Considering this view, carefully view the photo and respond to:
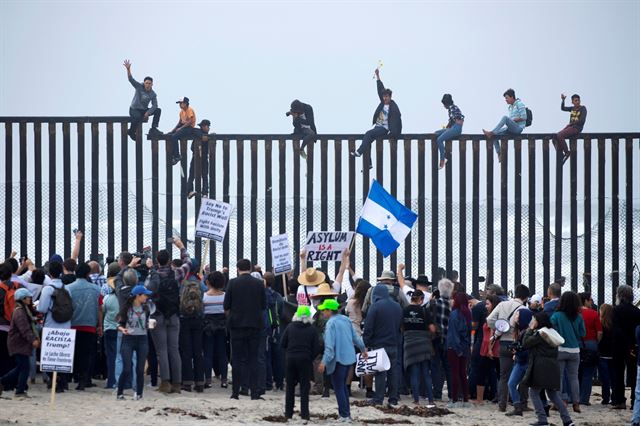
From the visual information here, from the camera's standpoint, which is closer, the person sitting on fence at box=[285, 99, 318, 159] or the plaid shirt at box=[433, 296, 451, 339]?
the plaid shirt at box=[433, 296, 451, 339]

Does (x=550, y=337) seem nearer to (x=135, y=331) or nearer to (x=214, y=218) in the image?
(x=135, y=331)

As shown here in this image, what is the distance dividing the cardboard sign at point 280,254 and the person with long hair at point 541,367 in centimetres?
458

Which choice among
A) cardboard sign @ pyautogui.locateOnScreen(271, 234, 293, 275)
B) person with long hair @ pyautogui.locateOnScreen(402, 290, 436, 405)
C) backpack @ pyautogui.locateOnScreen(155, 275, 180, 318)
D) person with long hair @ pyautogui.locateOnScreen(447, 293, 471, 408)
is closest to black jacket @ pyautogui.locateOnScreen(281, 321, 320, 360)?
person with long hair @ pyautogui.locateOnScreen(402, 290, 436, 405)

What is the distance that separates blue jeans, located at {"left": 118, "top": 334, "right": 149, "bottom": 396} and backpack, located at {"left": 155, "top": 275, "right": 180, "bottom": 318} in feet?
2.05

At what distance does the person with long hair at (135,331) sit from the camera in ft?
53.4

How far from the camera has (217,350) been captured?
59.7 feet

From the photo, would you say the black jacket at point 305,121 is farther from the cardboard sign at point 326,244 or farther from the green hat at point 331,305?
the green hat at point 331,305

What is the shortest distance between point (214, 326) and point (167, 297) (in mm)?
1089

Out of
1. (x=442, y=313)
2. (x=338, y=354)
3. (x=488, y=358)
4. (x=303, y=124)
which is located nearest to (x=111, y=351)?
(x=338, y=354)

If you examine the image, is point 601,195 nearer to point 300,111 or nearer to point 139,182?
point 300,111

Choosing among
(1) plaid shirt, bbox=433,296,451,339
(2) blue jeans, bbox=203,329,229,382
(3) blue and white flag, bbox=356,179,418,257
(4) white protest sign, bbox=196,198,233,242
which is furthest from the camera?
(3) blue and white flag, bbox=356,179,418,257

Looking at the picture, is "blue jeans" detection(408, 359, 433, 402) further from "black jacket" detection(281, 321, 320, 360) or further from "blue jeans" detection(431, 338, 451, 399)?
"black jacket" detection(281, 321, 320, 360)

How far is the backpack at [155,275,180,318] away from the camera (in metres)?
17.0

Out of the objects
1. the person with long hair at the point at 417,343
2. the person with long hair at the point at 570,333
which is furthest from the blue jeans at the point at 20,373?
the person with long hair at the point at 570,333
